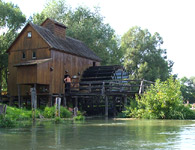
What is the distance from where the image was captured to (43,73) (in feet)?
92.9

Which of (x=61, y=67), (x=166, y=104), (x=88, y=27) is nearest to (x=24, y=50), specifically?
(x=61, y=67)

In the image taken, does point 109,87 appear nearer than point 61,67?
Yes

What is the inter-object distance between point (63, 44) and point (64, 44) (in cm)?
29

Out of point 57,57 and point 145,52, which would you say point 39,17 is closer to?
point 57,57

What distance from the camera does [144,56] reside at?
57.7m

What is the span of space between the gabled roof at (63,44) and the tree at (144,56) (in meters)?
19.8

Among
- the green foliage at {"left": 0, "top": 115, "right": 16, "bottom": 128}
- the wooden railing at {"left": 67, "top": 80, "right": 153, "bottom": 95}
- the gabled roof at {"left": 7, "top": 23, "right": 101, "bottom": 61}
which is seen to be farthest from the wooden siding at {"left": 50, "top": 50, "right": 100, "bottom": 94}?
the green foliage at {"left": 0, "top": 115, "right": 16, "bottom": 128}

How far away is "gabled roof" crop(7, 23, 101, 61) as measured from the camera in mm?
30586

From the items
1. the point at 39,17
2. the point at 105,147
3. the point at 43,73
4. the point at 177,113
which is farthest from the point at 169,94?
the point at 39,17

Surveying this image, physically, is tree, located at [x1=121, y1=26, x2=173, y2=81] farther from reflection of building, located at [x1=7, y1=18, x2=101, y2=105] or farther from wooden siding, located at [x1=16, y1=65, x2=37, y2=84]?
wooden siding, located at [x1=16, y1=65, x2=37, y2=84]

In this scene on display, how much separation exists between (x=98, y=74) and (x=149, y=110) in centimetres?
1267

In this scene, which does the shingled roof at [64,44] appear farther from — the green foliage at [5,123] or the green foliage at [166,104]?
the green foliage at [5,123]

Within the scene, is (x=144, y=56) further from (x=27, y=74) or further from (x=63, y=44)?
(x=27, y=74)

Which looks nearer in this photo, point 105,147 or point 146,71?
point 105,147
